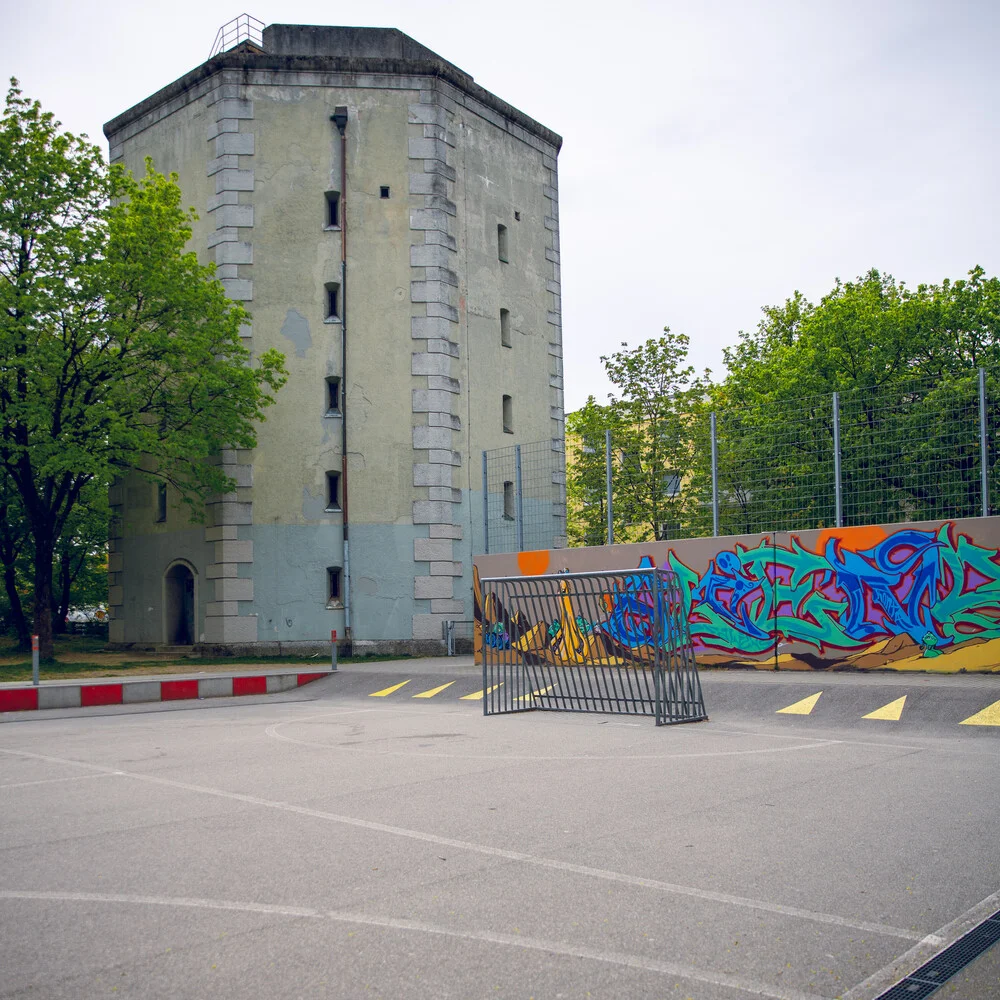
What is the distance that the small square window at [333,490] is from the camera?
92.7 feet

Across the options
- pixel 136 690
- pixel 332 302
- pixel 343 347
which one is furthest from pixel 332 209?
pixel 136 690

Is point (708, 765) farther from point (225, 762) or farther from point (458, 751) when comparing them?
point (225, 762)

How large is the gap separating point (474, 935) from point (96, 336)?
2344 cm

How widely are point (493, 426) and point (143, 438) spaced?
9.87 meters

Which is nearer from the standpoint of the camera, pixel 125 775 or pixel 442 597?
pixel 125 775

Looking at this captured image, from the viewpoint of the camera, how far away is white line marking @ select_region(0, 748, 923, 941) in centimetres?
475

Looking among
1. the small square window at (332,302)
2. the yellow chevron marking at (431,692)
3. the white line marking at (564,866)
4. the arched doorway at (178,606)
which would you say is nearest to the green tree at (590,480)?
the yellow chevron marking at (431,692)

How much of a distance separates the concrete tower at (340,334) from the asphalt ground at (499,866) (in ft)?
Result: 53.1

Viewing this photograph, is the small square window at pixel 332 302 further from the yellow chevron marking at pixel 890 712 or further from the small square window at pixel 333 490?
the yellow chevron marking at pixel 890 712

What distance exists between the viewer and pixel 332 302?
28.8 meters

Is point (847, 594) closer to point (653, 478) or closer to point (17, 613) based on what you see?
point (653, 478)

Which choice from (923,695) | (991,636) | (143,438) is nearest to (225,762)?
(923,695)

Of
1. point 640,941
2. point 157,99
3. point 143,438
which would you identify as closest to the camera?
point 640,941

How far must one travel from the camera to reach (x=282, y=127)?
28.9m
